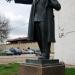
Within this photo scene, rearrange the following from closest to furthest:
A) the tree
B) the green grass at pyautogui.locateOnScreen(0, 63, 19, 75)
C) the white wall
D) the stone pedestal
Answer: the stone pedestal < the green grass at pyautogui.locateOnScreen(0, 63, 19, 75) < the white wall < the tree

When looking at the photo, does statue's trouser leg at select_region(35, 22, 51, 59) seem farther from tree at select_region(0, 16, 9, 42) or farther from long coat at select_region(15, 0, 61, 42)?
tree at select_region(0, 16, 9, 42)

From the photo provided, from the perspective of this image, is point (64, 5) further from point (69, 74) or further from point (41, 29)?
point (41, 29)

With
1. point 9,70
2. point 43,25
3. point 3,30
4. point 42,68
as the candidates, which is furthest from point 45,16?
point 3,30

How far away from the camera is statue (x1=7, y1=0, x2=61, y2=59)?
8.05 meters

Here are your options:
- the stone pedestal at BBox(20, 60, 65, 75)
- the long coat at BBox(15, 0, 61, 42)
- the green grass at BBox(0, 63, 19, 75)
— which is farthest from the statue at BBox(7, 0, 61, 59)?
the green grass at BBox(0, 63, 19, 75)

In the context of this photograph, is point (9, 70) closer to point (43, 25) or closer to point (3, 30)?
point (43, 25)

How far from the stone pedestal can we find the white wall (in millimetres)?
12798

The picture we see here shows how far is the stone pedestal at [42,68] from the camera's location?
7.56 m

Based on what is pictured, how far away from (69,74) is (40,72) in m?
6.06

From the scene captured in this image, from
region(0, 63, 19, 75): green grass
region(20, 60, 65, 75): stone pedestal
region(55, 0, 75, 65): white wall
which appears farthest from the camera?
region(55, 0, 75, 65): white wall

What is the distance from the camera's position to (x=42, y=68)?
7.52 meters

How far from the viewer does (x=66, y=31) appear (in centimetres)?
2120

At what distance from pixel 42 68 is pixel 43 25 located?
43.7 inches

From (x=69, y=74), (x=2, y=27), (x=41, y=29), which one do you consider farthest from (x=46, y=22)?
A: (x=2, y=27)
